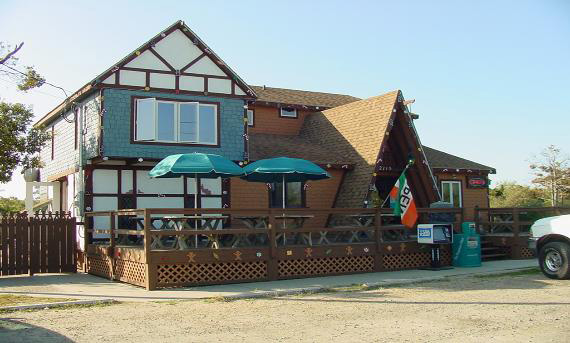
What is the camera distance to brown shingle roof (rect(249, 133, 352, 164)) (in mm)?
20594

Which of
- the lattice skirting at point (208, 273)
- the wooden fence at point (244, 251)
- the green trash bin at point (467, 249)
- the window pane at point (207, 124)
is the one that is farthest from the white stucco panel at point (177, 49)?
the green trash bin at point (467, 249)

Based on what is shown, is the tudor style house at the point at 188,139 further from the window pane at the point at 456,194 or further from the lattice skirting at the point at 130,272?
the window pane at the point at 456,194

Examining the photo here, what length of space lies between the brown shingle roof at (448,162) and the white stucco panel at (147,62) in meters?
11.5

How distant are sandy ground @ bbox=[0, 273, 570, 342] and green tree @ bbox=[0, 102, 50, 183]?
29.0ft

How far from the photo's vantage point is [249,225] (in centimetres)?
1442

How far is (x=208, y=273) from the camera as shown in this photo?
13.5 meters

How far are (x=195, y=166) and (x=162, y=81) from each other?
4783 mm

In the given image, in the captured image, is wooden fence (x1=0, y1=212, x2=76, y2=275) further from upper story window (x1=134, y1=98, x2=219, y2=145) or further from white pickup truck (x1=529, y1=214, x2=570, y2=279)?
white pickup truck (x1=529, y1=214, x2=570, y2=279)

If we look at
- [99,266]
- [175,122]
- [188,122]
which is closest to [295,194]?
[188,122]

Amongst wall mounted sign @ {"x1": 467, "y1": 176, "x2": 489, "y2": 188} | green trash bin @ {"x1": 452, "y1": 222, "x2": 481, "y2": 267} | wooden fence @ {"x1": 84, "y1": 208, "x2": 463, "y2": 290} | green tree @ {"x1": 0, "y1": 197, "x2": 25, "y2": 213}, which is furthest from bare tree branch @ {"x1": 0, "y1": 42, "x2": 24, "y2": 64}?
green tree @ {"x1": 0, "y1": 197, "x2": 25, "y2": 213}

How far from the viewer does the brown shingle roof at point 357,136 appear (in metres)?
20.0

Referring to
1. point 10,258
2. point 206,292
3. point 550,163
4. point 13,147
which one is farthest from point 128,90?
point 550,163

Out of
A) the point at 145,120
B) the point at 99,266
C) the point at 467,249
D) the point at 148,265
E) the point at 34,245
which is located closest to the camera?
the point at 148,265

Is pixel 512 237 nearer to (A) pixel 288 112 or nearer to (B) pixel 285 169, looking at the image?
(B) pixel 285 169
